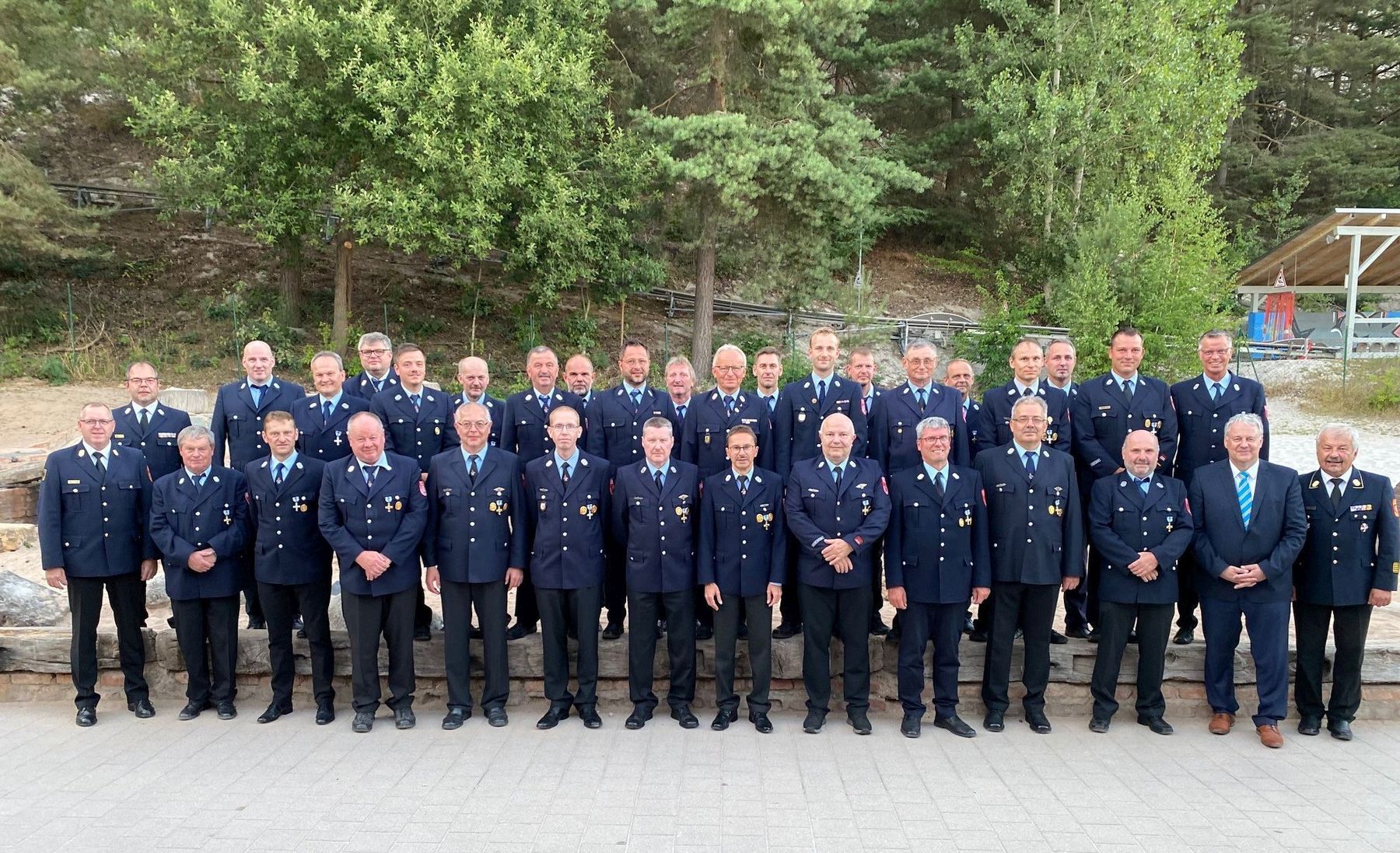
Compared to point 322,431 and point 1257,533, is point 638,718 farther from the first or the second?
point 1257,533

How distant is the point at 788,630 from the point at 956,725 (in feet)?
3.86

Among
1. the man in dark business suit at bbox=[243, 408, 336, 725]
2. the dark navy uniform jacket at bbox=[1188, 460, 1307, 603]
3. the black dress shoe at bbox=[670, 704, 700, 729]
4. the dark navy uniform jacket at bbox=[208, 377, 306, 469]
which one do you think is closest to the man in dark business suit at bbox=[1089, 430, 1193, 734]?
the dark navy uniform jacket at bbox=[1188, 460, 1307, 603]

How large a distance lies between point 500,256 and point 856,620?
56.4 feet

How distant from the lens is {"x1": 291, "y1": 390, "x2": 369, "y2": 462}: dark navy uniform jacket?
231 inches

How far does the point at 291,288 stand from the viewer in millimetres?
17906

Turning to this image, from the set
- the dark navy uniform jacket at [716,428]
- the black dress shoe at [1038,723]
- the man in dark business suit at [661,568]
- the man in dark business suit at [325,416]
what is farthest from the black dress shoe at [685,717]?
the man in dark business suit at [325,416]

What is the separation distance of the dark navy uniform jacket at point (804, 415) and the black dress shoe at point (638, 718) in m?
1.74

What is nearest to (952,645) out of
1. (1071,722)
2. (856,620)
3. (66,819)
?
(856,620)

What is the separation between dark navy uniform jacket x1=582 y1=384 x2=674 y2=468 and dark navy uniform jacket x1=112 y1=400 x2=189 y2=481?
283 centimetres

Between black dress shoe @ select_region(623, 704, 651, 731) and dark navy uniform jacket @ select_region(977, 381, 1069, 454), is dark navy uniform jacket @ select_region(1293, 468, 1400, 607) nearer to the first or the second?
dark navy uniform jacket @ select_region(977, 381, 1069, 454)

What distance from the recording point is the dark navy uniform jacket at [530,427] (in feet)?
19.9

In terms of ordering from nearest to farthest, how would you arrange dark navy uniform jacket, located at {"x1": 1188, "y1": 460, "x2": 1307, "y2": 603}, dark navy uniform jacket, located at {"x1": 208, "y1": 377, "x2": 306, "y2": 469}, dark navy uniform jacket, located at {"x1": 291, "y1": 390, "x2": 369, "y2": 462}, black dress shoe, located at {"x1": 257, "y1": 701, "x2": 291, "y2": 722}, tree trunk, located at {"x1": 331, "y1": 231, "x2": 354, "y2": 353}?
1. dark navy uniform jacket, located at {"x1": 1188, "y1": 460, "x2": 1307, "y2": 603}
2. black dress shoe, located at {"x1": 257, "y1": 701, "x2": 291, "y2": 722}
3. dark navy uniform jacket, located at {"x1": 291, "y1": 390, "x2": 369, "y2": 462}
4. dark navy uniform jacket, located at {"x1": 208, "y1": 377, "x2": 306, "y2": 469}
5. tree trunk, located at {"x1": 331, "y1": 231, "x2": 354, "y2": 353}

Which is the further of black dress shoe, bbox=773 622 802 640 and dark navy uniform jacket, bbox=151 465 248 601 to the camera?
black dress shoe, bbox=773 622 802 640

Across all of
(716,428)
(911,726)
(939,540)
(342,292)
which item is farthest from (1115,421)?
(342,292)
